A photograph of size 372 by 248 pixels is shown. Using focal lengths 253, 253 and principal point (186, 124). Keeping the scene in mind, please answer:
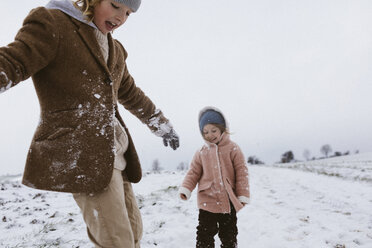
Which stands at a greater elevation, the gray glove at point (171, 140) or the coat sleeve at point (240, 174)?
the gray glove at point (171, 140)

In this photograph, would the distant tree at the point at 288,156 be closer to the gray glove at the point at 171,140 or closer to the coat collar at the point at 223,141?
the coat collar at the point at 223,141

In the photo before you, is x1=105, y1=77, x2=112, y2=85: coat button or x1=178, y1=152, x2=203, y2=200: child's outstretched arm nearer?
x1=105, y1=77, x2=112, y2=85: coat button

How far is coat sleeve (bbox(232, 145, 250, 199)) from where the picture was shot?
281cm

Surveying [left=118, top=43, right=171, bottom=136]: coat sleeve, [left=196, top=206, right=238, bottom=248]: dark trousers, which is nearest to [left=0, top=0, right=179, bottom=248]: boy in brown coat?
[left=118, top=43, right=171, bottom=136]: coat sleeve

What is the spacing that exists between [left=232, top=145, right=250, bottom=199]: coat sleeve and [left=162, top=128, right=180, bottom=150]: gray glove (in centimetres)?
72

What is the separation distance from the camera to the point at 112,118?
5.35ft

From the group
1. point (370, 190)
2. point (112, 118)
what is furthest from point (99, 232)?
point (370, 190)

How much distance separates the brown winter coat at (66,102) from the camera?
4.58ft

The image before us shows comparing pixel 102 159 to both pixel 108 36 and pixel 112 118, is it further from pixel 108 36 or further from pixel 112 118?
pixel 108 36

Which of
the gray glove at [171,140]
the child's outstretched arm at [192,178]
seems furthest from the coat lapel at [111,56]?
the child's outstretched arm at [192,178]

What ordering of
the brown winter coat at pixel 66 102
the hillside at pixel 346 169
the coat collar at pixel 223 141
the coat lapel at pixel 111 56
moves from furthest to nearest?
the hillside at pixel 346 169 < the coat collar at pixel 223 141 < the coat lapel at pixel 111 56 < the brown winter coat at pixel 66 102

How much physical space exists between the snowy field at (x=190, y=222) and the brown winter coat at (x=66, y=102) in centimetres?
204

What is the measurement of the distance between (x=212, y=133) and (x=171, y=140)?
1.94 feet

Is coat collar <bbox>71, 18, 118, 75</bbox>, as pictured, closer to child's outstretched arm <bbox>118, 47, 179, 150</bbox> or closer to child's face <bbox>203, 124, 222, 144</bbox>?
child's outstretched arm <bbox>118, 47, 179, 150</bbox>
